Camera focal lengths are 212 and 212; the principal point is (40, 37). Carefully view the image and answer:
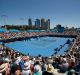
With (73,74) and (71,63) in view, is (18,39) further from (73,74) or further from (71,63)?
(73,74)

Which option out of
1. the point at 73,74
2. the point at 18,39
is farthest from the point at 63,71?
the point at 18,39

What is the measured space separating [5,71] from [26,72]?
1.00m

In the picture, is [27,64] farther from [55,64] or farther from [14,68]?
[55,64]

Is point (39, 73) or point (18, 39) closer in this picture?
point (39, 73)

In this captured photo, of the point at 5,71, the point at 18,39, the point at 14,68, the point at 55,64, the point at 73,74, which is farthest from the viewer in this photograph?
the point at 18,39

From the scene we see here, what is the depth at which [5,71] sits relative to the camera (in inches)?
317

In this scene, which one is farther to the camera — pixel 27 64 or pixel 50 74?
pixel 50 74

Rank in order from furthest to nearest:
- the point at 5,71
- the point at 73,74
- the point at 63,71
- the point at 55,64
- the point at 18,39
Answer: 1. the point at 18,39
2. the point at 55,64
3. the point at 63,71
4. the point at 5,71
5. the point at 73,74

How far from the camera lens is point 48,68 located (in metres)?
9.41

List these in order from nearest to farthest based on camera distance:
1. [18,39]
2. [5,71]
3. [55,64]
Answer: [5,71] → [55,64] → [18,39]

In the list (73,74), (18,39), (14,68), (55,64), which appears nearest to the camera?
(73,74)

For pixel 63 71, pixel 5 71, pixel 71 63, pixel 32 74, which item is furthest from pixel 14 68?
pixel 71 63

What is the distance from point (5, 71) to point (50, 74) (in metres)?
1.76

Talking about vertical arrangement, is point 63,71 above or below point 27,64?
below
